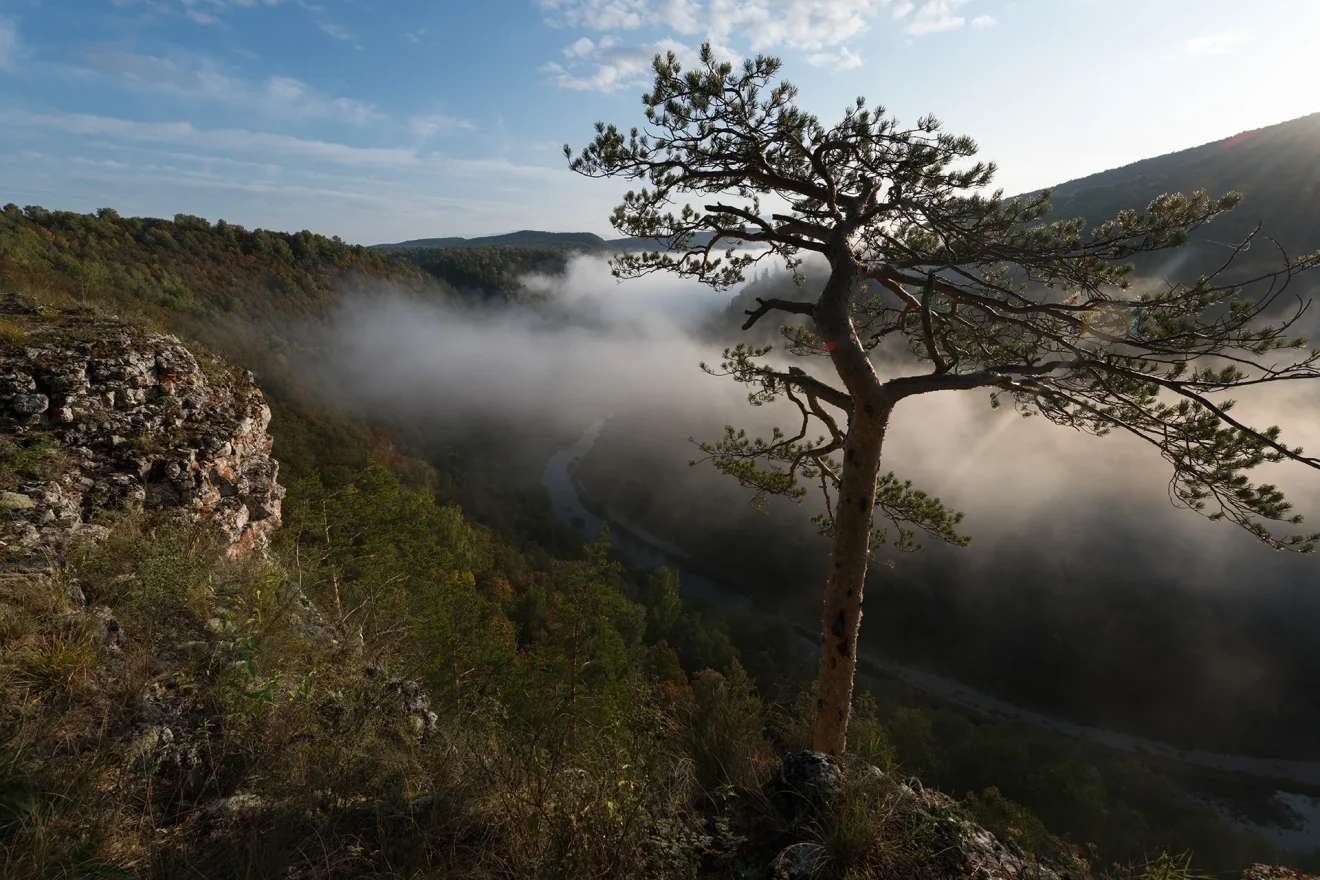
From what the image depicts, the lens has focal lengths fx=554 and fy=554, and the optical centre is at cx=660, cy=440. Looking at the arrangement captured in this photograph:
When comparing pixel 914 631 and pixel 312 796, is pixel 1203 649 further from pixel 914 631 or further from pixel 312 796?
pixel 312 796

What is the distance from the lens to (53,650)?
3.33 m

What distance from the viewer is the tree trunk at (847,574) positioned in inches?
240

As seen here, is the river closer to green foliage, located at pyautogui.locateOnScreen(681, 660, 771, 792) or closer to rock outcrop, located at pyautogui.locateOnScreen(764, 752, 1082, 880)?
green foliage, located at pyautogui.locateOnScreen(681, 660, 771, 792)

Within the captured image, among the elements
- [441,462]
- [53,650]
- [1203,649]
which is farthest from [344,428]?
[1203,649]

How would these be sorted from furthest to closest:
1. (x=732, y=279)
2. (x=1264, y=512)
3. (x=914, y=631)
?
(x=914, y=631), (x=732, y=279), (x=1264, y=512)

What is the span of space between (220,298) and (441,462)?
4212 cm

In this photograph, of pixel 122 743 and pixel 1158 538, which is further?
pixel 1158 538

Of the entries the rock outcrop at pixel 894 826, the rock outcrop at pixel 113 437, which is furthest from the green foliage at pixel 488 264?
the rock outcrop at pixel 894 826

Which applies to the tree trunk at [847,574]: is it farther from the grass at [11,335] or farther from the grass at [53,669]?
the grass at [11,335]

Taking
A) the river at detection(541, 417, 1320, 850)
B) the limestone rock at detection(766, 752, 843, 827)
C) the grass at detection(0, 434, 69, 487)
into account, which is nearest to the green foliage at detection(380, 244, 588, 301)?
the river at detection(541, 417, 1320, 850)

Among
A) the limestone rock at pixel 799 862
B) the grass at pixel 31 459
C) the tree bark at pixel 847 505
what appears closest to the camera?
the limestone rock at pixel 799 862

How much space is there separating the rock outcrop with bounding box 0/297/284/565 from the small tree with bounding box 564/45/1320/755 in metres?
5.80

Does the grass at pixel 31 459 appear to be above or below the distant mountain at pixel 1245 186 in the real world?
below

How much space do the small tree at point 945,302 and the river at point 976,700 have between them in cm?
1887
